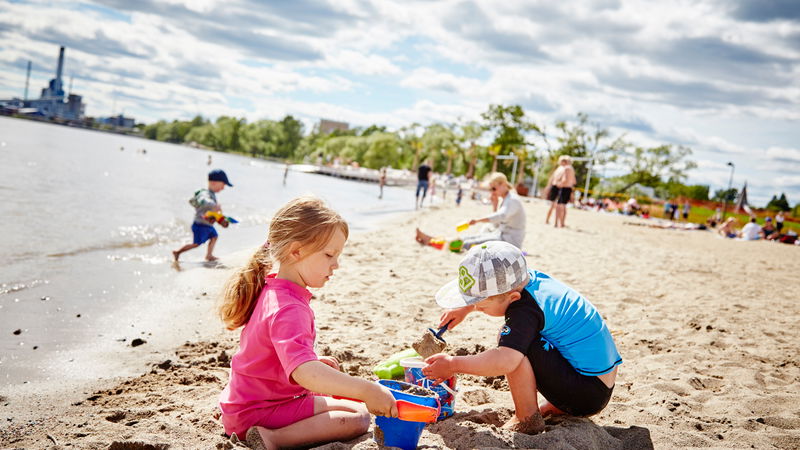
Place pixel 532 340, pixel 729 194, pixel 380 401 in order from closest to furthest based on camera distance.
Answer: pixel 380 401 < pixel 532 340 < pixel 729 194

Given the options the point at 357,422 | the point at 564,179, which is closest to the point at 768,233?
the point at 564,179

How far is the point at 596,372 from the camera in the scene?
282 cm

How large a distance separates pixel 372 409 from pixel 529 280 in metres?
1.12

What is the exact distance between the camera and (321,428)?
2.53 meters

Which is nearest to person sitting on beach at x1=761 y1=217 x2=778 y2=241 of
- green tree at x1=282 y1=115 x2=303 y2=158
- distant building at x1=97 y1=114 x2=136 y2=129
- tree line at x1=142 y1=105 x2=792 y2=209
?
tree line at x1=142 y1=105 x2=792 y2=209

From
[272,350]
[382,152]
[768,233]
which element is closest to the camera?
[272,350]

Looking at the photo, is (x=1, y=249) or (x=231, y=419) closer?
(x=231, y=419)

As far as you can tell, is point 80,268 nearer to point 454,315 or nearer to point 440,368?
point 454,315

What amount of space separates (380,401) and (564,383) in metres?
1.08

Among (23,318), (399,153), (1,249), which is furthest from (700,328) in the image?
(399,153)

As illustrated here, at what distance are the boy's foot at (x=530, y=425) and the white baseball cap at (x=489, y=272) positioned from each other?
2.20ft

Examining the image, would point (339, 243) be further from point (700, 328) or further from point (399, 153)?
point (399, 153)

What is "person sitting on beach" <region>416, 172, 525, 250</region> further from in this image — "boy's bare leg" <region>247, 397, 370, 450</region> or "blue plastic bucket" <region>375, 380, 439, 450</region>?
"blue plastic bucket" <region>375, 380, 439, 450</region>

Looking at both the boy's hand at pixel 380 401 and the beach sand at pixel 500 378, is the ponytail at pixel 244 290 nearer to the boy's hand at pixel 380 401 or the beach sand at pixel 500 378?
the beach sand at pixel 500 378
